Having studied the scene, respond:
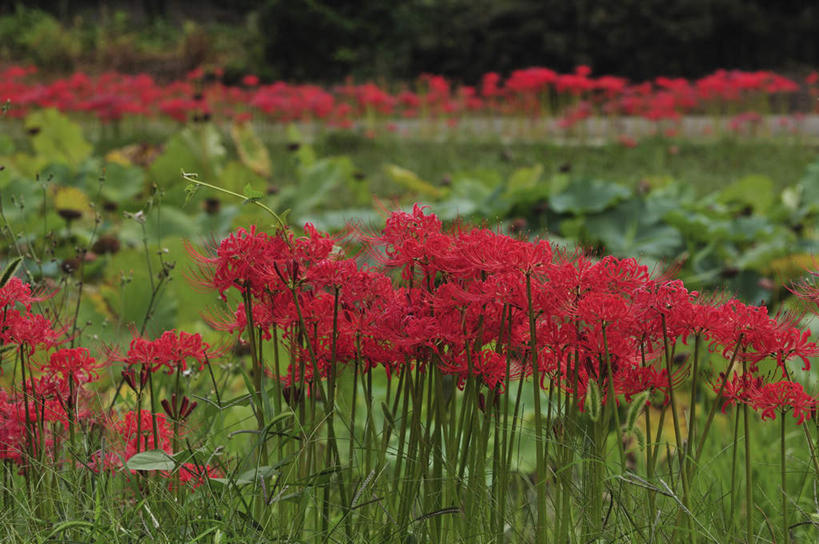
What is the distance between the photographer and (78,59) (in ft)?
53.1

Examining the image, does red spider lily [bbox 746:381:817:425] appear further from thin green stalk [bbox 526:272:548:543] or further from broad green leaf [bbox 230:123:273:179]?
broad green leaf [bbox 230:123:273:179]

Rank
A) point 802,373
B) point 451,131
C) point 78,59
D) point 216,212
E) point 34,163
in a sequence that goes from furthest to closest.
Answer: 1. point 78,59
2. point 451,131
3. point 34,163
4. point 216,212
5. point 802,373

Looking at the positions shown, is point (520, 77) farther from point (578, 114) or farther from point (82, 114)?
point (82, 114)

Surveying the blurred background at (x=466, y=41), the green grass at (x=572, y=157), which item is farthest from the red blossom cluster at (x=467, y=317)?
the blurred background at (x=466, y=41)

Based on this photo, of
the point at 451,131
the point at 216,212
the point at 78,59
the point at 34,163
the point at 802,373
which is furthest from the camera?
the point at 78,59

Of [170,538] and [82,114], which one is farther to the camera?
[82,114]

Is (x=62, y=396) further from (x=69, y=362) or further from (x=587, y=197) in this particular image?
(x=587, y=197)

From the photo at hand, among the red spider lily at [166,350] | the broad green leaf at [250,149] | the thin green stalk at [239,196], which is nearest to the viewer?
the thin green stalk at [239,196]

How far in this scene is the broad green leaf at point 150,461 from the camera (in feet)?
3.79

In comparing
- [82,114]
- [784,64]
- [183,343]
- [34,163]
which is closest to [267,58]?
[82,114]

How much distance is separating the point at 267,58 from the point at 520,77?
29.6ft

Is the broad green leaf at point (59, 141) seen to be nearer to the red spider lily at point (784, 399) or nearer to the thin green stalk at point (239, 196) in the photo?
the thin green stalk at point (239, 196)

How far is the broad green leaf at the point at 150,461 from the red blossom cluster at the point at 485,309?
0.67 ft

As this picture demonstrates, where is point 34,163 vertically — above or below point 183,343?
below
